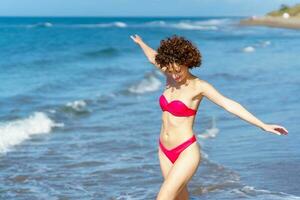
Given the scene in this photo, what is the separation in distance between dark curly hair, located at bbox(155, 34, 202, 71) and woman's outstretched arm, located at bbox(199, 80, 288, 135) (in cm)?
23

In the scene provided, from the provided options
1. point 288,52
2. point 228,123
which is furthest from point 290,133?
point 288,52

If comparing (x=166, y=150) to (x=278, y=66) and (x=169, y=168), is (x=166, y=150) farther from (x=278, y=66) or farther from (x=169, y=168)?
(x=278, y=66)

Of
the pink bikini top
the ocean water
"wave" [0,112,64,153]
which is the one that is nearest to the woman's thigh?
the pink bikini top

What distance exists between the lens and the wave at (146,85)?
21.8m

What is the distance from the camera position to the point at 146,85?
23.2m

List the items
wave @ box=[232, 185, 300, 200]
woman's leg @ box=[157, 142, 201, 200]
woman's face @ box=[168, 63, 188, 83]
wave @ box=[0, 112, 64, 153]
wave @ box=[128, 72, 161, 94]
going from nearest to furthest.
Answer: woman's leg @ box=[157, 142, 201, 200]
woman's face @ box=[168, 63, 188, 83]
wave @ box=[232, 185, 300, 200]
wave @ box=[0, 112, 64, 153]
wave @ box=[128, 72, 161, 94]

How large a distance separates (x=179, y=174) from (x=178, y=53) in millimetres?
977

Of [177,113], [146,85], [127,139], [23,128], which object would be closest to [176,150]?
[177,113]

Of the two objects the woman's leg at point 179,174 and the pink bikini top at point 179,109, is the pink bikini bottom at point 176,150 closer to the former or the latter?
the woman's leg at point 179,174

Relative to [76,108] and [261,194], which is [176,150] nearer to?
[261,194]

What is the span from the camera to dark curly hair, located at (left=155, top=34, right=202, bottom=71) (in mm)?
5488

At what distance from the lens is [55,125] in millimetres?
14734

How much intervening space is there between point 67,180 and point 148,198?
169 cm

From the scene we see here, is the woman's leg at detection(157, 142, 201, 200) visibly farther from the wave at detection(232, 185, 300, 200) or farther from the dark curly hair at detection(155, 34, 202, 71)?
the wave at detection(232, 185, 300, 200)
